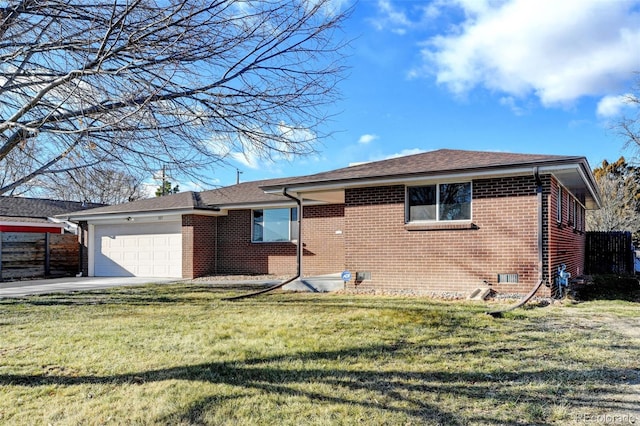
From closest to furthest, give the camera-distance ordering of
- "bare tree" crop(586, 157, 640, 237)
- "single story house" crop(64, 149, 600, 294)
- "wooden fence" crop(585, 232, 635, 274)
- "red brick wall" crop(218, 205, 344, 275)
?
"single story house" crop(64, 149, 600, 294) < "red brick wall" crop(218, 205, 344, 275) < "wooden fence" crop(585, 232, 635, 274) < "bare tree" crop(586, 157, 640, 237)

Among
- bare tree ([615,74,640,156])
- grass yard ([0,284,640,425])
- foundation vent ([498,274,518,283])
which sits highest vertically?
bare tree ([615,74,640,156])

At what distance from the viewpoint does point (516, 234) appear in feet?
31.3

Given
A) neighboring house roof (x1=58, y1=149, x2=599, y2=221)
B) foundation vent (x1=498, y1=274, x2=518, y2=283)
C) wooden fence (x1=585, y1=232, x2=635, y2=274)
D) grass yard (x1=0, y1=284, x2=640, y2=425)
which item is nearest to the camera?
grass yard (x1=0, y1=284, x2=640, y2=425)

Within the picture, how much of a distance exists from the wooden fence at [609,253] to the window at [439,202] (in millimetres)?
10288

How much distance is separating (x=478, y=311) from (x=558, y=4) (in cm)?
549

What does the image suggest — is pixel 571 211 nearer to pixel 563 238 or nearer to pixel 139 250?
pixel 563 238

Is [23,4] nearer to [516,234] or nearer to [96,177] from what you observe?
[96,177]

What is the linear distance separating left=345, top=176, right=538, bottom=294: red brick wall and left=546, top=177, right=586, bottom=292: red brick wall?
1.32 feet

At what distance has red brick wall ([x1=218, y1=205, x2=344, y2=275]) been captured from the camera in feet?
48.9

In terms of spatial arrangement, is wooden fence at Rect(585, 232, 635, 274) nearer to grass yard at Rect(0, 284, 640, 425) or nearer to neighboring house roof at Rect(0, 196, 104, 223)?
grass yard at Rect(0, 284, 640, 425)

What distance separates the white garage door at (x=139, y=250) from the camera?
17.0 meters

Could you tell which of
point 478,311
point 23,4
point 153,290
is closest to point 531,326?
point 478,311

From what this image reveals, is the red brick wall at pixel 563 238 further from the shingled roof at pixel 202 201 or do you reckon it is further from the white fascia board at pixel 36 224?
the white fascia board at pixel 36 224

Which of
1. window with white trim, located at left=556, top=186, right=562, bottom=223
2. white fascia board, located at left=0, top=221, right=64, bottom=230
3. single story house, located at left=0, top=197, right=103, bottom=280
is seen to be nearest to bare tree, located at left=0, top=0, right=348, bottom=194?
window with white trim, located at left=556, top=186, right=562, bottom=223
